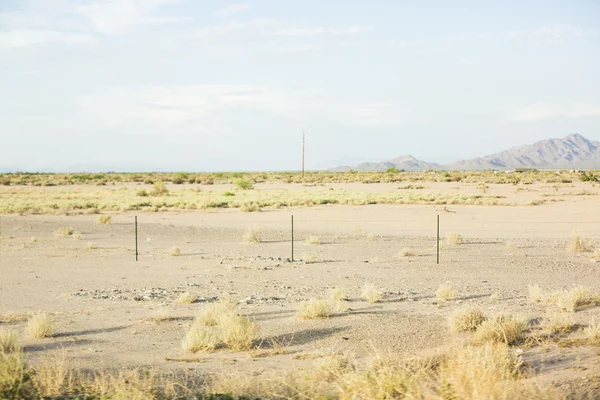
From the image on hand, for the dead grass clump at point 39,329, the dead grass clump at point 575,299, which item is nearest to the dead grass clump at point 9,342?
the dead grass clump at point 39,329

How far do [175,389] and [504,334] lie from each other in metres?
5.69

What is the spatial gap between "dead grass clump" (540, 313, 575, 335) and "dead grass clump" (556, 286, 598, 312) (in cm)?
166

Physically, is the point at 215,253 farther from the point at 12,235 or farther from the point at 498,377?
the point at 498,377

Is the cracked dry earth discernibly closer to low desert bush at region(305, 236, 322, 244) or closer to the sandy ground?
the sandy ground

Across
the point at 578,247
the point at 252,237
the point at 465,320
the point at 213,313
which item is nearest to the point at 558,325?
the point at 465,320

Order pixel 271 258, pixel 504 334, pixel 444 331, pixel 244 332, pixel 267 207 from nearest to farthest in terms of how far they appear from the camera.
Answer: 1. pixel 504 334
2. pixel 244 332
3. pixel 444 331
4. pixel 271 258
5. pixel 267 207

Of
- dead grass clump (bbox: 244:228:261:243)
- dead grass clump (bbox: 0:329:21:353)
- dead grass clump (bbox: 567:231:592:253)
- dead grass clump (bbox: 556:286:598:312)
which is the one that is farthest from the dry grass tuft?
dead grass clump (bbox: 244:228:261:243)

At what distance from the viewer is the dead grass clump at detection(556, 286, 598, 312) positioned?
14757 millimetres

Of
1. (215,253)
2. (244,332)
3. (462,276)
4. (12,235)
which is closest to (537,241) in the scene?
(462,276)

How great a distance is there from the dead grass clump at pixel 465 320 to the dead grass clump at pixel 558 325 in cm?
126

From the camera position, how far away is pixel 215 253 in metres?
26.5

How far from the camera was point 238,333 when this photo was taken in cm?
1191

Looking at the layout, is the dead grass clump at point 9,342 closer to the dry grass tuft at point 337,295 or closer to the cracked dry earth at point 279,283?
the cracked dry earth at point 279,283

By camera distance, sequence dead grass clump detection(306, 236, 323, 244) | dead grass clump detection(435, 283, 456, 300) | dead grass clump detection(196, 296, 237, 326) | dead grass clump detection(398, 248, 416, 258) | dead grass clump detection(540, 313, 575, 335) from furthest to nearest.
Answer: dead grass clump detection(306, 236, 323, 244) → dead grass clump detection(398, 248, 416, 258) → dead grass clump detection(435, 283, 456, 300) → dead grass clump detection(196, 296, 237, 326) → dead grass clump detection(540, 313, 575, 335)
